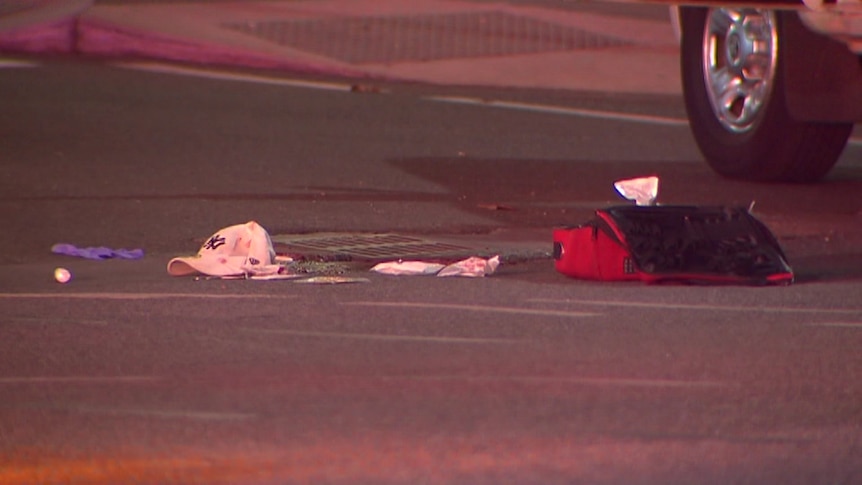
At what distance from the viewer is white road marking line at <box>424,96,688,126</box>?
13508 millimetres

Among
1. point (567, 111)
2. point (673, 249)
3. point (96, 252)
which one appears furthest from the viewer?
point (567, 111)

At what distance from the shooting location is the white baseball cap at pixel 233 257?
289 inches

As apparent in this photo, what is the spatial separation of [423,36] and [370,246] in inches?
359

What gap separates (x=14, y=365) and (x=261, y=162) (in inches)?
202

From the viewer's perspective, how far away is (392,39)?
16.9 m

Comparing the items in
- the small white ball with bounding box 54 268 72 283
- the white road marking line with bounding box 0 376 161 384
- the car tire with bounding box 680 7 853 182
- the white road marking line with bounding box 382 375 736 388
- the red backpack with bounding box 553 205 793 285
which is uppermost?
the car tire with bounding box 680 7 853 182

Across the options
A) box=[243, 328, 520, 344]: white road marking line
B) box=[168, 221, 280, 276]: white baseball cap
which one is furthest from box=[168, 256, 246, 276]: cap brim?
box=[243, 328, 520, 344]: white road marking line

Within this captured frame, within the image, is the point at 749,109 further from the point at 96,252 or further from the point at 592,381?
the point at 592,381

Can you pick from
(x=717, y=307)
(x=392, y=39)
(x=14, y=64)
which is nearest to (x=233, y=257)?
(x=717, y=307)

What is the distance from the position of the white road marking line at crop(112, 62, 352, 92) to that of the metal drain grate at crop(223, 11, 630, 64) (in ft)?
3.68

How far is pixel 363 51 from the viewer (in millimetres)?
16469

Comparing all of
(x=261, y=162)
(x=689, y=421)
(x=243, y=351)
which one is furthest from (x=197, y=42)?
(x=689, y=421)

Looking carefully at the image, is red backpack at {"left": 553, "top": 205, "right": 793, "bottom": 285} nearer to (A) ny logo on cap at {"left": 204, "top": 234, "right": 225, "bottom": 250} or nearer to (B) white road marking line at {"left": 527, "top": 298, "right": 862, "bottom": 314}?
(B) white road marking line at {"left": 527, "top": 298, "right": 862, "bottom": 314}

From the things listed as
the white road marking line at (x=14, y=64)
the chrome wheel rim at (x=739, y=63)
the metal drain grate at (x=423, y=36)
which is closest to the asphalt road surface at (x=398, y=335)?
the chrome wheel rim at (x=739, y=63)
